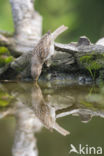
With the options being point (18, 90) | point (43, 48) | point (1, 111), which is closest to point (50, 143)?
point (1, 111)

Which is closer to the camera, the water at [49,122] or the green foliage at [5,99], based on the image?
the water at [49,122]

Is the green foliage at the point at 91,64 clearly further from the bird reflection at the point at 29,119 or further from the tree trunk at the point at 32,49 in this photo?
the bird reflection at the point at 29,119

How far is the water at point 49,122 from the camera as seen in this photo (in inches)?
66.9

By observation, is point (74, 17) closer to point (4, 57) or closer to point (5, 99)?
point (4, 57)

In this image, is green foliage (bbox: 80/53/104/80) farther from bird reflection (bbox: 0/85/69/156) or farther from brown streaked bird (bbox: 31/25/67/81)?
bird reflection (bbox: 0/85/69/156)

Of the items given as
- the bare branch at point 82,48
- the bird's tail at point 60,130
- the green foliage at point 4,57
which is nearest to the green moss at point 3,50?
A: the green foliage at point 4,57

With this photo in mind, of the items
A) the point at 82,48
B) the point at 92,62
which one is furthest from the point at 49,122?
the point at 82,48

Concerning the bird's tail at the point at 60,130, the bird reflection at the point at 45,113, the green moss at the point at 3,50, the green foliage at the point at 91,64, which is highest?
the green moss at the point at 3,50

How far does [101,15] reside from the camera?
32.6 feet

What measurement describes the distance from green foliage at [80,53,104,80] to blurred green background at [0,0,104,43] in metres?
5.24

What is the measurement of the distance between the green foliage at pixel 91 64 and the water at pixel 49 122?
1038 mm

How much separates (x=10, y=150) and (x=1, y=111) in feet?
3.35

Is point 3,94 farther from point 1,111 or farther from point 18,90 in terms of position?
point 1,111

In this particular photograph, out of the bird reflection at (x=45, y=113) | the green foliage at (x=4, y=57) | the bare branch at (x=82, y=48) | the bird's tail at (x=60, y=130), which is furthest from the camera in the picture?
the green foliage at (x=4, y=57)
